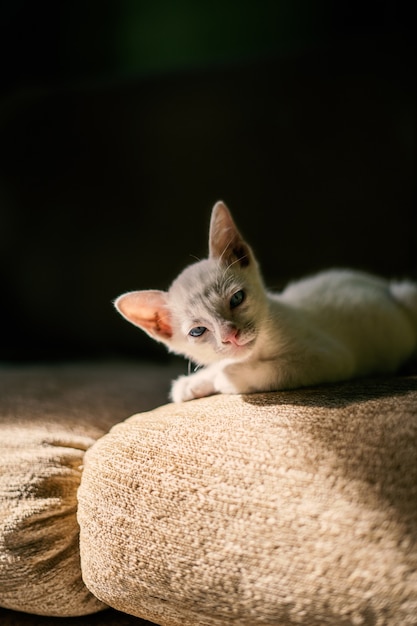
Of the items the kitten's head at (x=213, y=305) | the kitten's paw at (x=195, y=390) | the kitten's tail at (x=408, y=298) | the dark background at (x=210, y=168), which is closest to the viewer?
the kitten's head at (x=213, y=305)

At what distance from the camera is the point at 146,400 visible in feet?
4.20

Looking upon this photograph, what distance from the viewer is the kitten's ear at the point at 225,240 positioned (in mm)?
1003

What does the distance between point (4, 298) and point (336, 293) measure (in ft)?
3.97

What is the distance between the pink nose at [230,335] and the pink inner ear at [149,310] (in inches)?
5.9

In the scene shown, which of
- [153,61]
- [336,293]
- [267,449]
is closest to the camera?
[267,449]

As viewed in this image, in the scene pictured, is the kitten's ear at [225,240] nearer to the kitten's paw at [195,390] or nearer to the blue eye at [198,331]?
the blue eye at [198,331]

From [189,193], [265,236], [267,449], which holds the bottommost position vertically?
[267,449]

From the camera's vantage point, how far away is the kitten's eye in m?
0.98

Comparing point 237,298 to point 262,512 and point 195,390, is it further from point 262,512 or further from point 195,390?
point 262,512

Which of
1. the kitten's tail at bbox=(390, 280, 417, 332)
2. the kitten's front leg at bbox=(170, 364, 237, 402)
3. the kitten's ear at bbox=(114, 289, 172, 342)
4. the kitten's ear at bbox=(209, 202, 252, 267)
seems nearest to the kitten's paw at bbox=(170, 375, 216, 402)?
the kitten's front leg at bbox=(170, 364, 237, 402)

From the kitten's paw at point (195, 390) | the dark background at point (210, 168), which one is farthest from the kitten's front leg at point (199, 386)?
the dark background at point (210, 168)

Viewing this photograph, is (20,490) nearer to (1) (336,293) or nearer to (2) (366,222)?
(1) (336,293)

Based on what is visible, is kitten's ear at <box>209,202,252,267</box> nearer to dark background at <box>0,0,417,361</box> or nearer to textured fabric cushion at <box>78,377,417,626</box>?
textured fabric cushion at <box>78,377,417,626</box>

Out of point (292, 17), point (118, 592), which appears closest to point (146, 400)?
point (118, 592)
